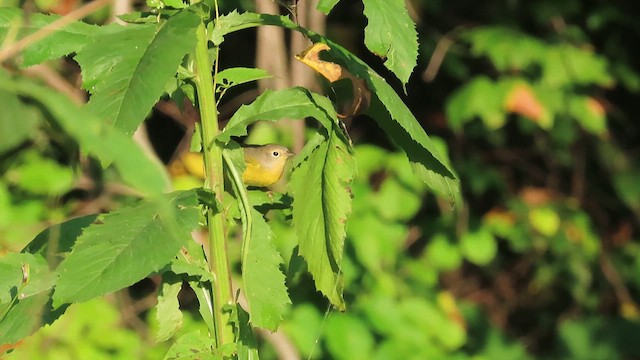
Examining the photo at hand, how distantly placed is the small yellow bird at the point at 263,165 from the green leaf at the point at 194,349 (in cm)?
83

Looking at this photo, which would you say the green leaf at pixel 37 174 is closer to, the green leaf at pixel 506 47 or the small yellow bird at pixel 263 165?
the small yellow bird at pixel 263 165

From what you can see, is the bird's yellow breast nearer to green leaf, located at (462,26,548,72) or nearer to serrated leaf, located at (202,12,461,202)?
serrated leaf, located at (202,12,461,202)

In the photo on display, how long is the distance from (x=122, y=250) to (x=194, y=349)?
20 cm

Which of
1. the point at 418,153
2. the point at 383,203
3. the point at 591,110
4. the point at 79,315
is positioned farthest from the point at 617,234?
the point at 418,153

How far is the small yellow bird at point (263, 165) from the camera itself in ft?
6.66

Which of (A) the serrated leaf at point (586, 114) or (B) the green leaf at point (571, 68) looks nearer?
(B) the green leaf at point (571, 68)

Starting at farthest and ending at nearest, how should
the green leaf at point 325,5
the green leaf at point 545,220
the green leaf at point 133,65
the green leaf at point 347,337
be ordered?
the green leaf at point 545,220 < the green leaf at point 347,337 < the green leaf at point 325,5 < the green leaf at point 133,65

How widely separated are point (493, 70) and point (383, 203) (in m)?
1.04

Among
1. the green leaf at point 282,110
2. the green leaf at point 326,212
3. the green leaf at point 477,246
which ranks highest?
the green leaf at point 282,110

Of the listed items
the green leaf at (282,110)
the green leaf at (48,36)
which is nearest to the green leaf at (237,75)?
the green leaf at (282,110)

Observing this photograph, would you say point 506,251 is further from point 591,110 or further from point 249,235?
point 249,235

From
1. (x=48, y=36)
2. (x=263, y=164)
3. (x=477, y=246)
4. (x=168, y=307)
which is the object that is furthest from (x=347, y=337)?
(x=48, y=36)

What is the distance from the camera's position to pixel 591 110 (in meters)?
4.40

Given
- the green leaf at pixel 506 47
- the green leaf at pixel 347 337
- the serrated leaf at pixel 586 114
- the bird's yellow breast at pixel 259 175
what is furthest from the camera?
the serrated leaf at pixel 586 114
